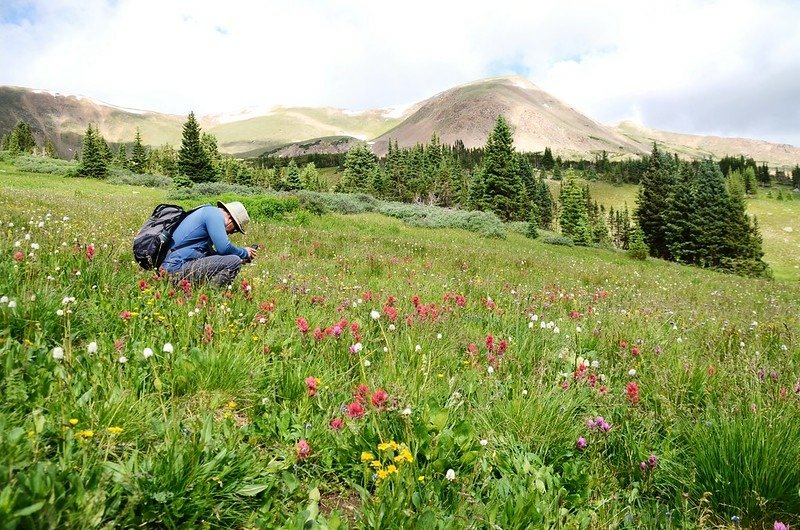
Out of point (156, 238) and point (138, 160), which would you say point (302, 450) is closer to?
point (156, 238)

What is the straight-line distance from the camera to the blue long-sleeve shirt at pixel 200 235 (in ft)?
20.0

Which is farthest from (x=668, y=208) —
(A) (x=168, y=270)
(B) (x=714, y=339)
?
(A) (x=168, y=270)

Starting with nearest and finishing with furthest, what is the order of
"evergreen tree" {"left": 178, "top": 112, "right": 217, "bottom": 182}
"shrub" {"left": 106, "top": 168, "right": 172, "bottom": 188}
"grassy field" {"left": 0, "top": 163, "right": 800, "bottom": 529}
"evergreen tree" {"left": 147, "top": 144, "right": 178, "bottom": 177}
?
"grassy field" {"left": 0, "top": 163, "right": 800, "bottom": 529} → "shrub" {"left": 106, "top": 168, "right": 172, "bottom": 188} → "evergreen tree" {"left": 178, "top": 112, "right": 217, "bottom": 182} → "evergreen tree" {"left": 147, "top": 144, "right": 178, "bottom": 177}

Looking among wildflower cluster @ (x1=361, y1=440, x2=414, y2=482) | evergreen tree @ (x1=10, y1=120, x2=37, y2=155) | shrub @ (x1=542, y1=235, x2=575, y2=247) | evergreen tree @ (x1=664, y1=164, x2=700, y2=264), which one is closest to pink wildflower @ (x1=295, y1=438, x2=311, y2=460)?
wildflower cluster @ (x1=361, y1=440, x2=414, y2=482)

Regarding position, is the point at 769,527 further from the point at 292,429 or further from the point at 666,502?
the point at 292,429

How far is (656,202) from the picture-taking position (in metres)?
62.9

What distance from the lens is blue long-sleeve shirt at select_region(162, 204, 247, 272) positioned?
20.0ft

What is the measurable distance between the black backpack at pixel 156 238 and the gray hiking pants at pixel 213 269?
→ 45cm

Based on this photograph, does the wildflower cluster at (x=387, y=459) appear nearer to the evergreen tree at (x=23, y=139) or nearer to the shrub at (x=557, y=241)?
the shrub at (x=557, y=241)

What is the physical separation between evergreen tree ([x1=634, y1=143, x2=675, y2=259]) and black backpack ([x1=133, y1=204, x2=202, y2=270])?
6767 cm

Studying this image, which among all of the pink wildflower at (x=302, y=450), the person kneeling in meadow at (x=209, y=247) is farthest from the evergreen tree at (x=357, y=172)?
the pink wildflower at (x=302, y=450)

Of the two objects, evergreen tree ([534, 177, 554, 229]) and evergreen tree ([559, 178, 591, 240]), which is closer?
evergreen tree ([559, 178, 591, 240])

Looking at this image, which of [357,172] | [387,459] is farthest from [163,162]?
[387,459]

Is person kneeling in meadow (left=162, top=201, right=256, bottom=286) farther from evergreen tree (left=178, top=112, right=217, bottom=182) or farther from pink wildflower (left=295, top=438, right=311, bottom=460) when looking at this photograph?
evergreen tree (left=178, top=112, right=217, bottom=182)
